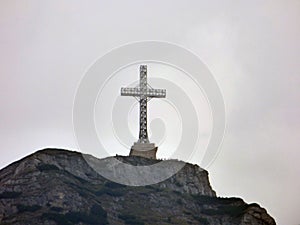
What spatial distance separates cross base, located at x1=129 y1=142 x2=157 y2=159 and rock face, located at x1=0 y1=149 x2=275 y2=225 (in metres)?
1.06

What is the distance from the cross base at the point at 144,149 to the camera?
100625 millimetres

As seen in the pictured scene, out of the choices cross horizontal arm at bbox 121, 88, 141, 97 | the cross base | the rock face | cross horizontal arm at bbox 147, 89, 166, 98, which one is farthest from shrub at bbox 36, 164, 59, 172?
cross horizontal arm at bbox 147, 89, 166, 98

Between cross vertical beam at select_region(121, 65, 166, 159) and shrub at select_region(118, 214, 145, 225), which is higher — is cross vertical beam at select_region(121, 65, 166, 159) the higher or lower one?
the higher one

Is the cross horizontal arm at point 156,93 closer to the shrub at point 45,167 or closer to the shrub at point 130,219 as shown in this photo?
the shrub at point 45,167

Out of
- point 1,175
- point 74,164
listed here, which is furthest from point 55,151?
point 1,175

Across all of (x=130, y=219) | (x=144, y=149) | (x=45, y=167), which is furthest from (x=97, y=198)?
(x=144, y=149)

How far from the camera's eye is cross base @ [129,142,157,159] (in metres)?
101

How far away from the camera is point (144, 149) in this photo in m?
101

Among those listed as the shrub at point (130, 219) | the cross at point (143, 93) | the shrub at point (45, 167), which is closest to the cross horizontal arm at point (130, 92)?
the cross at point (143, 93)

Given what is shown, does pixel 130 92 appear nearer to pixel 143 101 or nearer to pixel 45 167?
pixel 143 101

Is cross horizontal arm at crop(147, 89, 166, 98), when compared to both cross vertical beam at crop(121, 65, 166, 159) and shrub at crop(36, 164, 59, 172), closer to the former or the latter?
cross vertical beam at crop(121, 65, 166, 159)

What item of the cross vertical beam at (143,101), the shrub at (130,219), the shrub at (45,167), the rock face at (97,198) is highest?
the cross vertical beam at (143,101)

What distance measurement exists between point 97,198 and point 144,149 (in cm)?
1619

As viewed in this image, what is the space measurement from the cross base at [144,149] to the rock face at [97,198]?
106 centimetres
